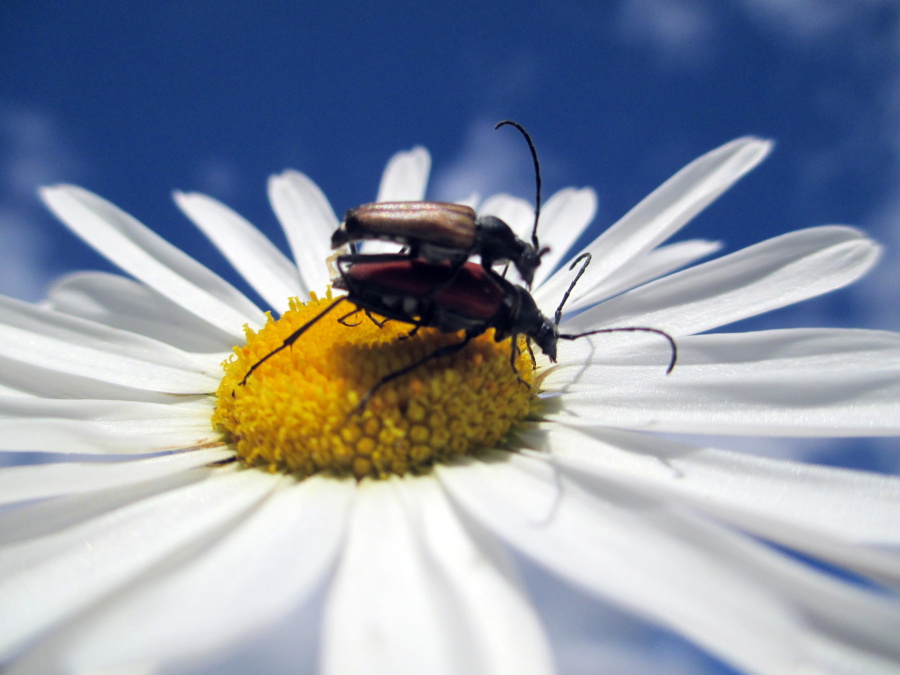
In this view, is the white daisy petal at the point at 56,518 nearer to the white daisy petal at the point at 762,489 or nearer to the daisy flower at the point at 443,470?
the daisy flower at the point at 443,470

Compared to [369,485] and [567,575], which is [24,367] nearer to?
[369,485]

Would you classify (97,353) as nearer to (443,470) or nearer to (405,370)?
(405,370)

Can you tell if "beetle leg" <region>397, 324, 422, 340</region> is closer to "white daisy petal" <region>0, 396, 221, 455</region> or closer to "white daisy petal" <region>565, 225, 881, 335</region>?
"white daisy petal" <region>0, 396, 221, 455</region>

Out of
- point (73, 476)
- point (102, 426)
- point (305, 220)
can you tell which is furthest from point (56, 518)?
point (305, 220)

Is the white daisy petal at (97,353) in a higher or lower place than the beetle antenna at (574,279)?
higher

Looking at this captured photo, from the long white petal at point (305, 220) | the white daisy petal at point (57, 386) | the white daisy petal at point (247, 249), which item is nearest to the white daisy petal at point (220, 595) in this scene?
the white daisy petal at point (57, 386)
